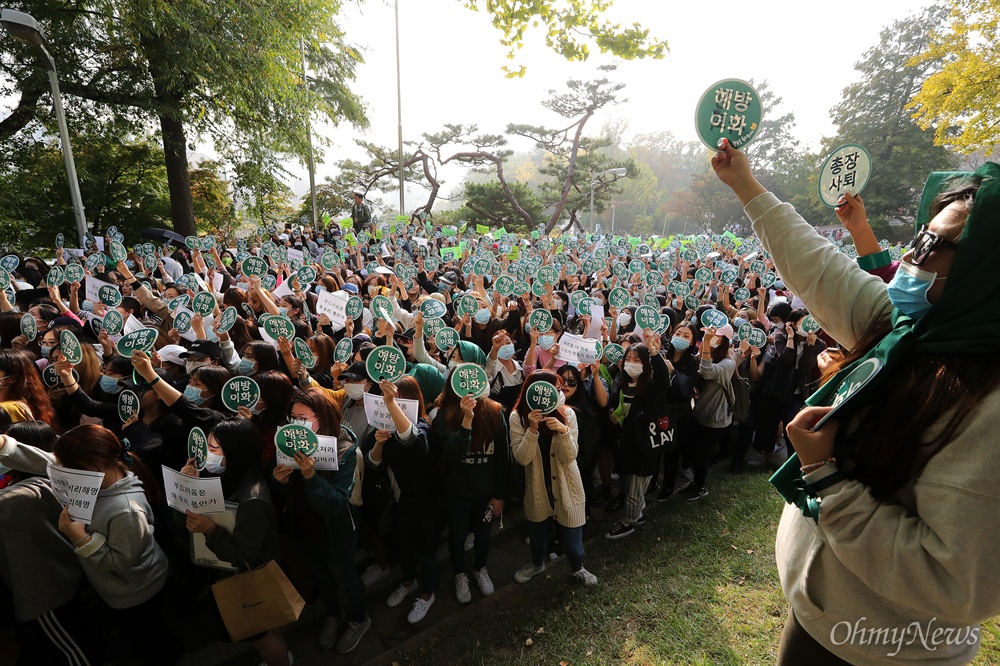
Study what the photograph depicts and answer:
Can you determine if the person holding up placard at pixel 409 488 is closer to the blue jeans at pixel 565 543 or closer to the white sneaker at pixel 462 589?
the white sneaker at pixel 462 589

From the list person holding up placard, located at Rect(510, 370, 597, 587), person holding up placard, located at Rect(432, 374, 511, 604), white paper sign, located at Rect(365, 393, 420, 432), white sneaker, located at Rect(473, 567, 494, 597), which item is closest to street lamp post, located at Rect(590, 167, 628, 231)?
person holding up placard, located at Rect(510, 370, 597, 587)

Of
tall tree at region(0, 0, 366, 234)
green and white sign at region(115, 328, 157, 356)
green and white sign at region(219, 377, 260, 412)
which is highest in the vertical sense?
tall tree at region(0, 0, 366, 234)

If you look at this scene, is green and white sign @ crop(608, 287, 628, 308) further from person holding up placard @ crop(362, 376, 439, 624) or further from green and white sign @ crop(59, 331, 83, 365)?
green and white sign @ crop(59, 331, 83, 365)

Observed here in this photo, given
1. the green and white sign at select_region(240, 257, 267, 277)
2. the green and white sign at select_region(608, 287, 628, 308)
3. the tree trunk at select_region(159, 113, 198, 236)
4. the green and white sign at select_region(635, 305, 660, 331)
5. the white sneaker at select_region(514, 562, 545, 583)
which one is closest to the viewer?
the white sneaker at select_region(514, 562, 545, 583)

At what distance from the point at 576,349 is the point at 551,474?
1.08 m

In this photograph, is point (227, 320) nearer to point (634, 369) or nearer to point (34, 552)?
point (34, 552)

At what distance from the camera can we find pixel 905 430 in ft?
3.52

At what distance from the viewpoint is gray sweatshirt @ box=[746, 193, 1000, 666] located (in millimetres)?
954

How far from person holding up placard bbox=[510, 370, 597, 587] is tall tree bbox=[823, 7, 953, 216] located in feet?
108

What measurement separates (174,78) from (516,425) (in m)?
13.8

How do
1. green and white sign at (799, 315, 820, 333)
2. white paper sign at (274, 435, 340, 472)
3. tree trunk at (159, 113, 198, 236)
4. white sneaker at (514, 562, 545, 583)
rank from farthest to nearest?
tree trunk at (159, 113, 198, 236), green and white sign at (799, 315, 820, 333), white sneaker at (514, 562, 545, 583), white paper sign at (274, 435, 340, 472)

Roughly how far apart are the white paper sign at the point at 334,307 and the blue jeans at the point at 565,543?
3045 millimetres

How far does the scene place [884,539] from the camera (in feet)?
3.52

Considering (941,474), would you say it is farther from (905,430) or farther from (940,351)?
(940,351)
